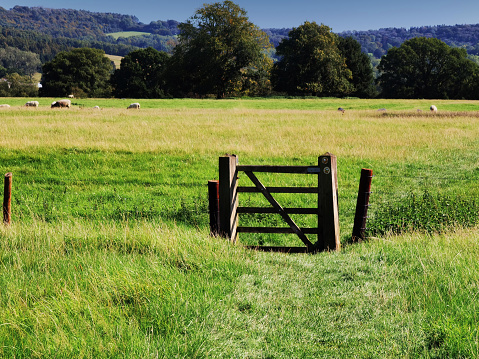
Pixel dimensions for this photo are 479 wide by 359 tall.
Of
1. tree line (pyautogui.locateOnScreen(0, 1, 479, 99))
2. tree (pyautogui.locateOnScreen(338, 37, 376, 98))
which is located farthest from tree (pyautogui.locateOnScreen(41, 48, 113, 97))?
tree (pyautogui.locateOnScreen(338, 37, 376, 98))

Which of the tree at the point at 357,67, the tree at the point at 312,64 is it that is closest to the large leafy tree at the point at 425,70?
the tree at the point at 357,67

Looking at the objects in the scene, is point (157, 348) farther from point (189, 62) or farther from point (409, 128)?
point (189, 62)

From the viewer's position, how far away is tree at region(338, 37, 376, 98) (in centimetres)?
8353

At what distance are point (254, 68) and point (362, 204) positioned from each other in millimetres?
63203

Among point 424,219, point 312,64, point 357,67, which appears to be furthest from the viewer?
point 357,67

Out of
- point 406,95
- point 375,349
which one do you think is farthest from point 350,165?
point 406,95

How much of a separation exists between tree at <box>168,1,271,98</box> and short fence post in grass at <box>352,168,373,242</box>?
60.1 metres

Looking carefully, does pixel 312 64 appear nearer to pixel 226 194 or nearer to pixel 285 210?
pixel 285 210

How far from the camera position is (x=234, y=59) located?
68438 mm

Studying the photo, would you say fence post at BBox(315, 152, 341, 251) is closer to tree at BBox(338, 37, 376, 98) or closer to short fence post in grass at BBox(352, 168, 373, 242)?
short fence post in grass at BBox(352, 168, 373, 242)

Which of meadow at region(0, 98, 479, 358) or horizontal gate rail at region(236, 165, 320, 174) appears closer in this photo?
meadow at region(0, 98, 479, 358)

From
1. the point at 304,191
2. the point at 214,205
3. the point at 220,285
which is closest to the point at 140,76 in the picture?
the point at 214,205

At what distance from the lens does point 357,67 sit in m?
84.2

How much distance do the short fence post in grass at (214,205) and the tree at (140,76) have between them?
75786mm
